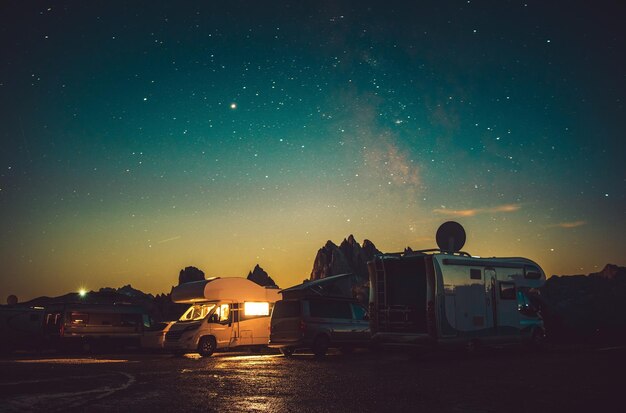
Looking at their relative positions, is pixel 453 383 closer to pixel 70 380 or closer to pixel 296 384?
pixel 296 384

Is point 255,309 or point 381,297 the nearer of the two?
point 381,297

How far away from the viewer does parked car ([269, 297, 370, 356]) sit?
1883 cm

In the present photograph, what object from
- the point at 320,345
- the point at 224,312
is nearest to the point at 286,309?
the point at 320,345

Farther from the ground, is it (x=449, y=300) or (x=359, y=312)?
(x=449, y=300)

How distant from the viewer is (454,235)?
68.5ft

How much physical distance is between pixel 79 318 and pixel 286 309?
1149cm

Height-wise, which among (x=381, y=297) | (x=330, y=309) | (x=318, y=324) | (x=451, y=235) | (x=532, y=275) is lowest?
(x=318, y=324)

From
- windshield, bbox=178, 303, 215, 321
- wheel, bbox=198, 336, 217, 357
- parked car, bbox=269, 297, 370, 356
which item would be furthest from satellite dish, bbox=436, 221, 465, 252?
wheel, bbox=198, 336, 217, 357

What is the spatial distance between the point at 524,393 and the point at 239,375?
5.85 metres

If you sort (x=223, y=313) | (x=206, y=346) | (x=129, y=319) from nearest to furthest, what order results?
(x=206, y=346)
(x=223, y=313)
(x=129, y=319)

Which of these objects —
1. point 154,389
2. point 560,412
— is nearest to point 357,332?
point 154,389

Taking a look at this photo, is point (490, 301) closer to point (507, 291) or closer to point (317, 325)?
point (507, 291)

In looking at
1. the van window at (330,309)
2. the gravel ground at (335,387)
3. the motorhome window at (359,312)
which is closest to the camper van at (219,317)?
the van window at (330,309)

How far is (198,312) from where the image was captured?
878 inches
